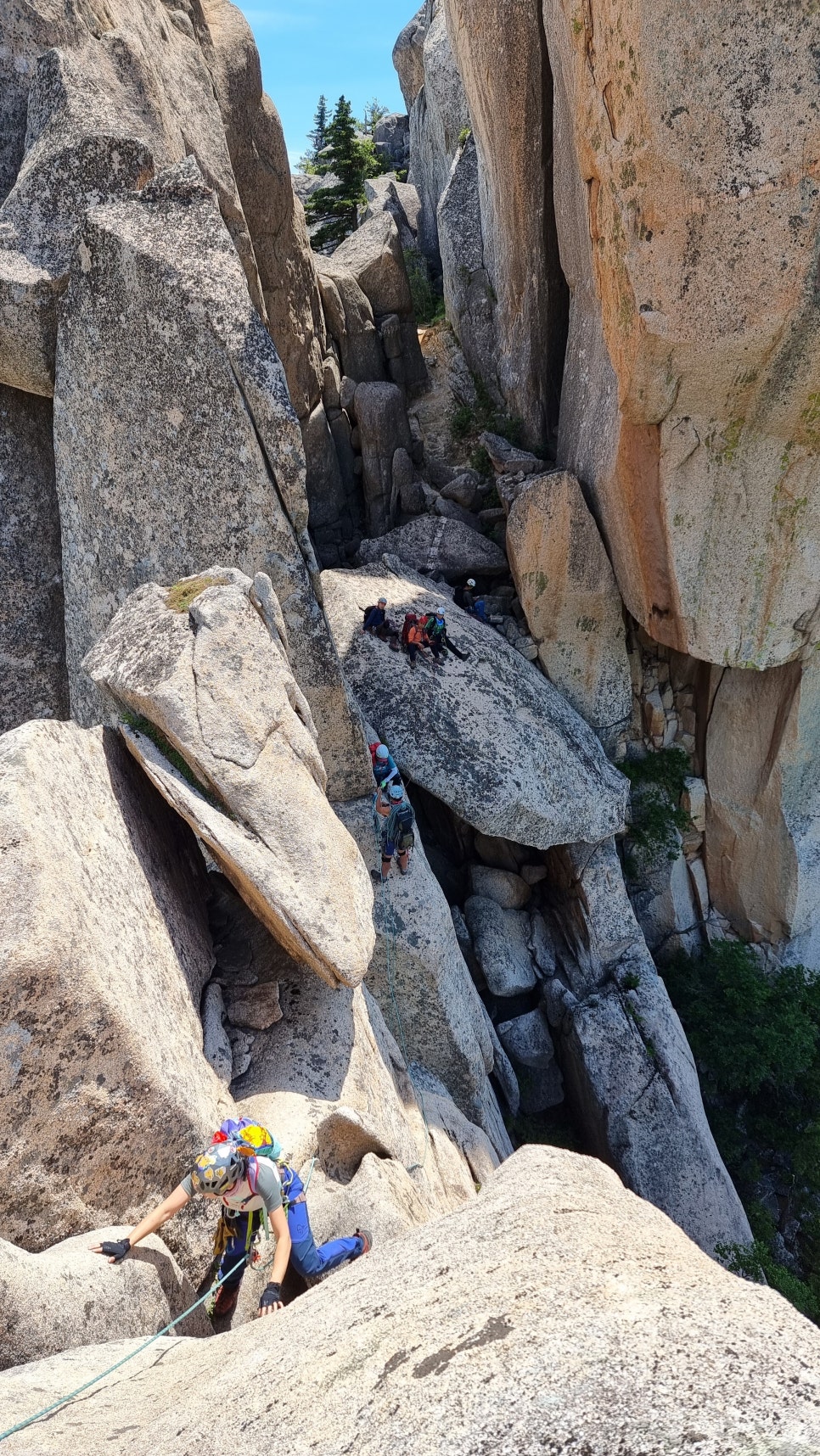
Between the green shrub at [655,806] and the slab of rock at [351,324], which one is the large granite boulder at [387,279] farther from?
the green shrub at [655,806]

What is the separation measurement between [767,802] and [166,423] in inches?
421

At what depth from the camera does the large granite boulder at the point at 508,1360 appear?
220cm

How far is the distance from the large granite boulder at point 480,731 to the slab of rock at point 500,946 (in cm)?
172

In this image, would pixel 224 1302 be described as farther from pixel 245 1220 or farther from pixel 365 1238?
pixel 365 1238

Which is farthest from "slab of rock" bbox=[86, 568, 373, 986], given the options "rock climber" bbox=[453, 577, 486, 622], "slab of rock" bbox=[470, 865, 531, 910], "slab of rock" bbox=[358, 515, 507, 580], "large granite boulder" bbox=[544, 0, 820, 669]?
"slab of rock" bbox=[358, 515, 507, 580]

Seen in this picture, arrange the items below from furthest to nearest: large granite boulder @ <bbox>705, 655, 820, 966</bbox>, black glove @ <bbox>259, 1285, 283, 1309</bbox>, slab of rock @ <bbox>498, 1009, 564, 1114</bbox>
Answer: large granite boulder @ <bbox>705, 655, 820, 966</bbox>, slab of rock @ <bbox>498, 1009, 564, 1114</bbox>, black glove @ <bbox>259, 1285, 283, 1309</bbox>

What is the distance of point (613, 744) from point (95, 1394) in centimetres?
1158

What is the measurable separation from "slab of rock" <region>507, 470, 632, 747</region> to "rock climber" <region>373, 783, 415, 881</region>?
506cm

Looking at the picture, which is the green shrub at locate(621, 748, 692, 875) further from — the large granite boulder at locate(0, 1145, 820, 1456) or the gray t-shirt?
the large granite boulder at locate(0, 1145, 820, 1456)

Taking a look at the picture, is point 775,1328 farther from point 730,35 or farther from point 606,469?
point 606,469

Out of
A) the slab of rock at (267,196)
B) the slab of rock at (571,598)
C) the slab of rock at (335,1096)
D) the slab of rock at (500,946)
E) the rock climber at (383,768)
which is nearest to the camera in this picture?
the slab of rock at (335,1096)

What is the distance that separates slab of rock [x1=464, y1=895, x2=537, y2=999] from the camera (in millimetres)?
11812

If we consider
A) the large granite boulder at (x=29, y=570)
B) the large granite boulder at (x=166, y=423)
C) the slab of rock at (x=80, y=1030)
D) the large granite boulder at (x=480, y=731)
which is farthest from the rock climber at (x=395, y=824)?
the slab of rock at (x=80, y=1030)

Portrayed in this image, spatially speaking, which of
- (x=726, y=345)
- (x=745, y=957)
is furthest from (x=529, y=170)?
(x=745, y=957)
